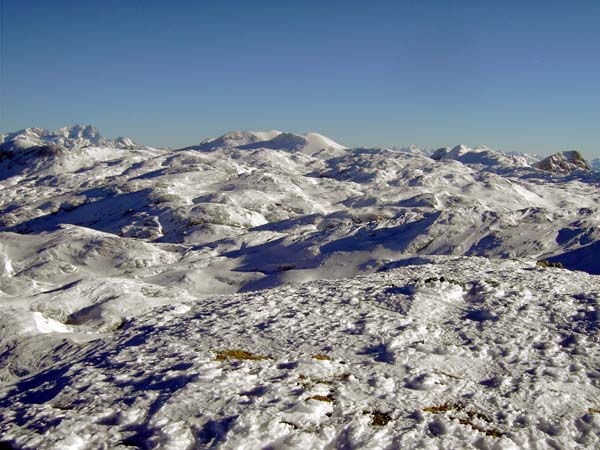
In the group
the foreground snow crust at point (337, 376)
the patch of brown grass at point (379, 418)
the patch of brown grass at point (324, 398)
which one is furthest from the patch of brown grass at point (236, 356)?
the patch of brown grass at point (379, 418)

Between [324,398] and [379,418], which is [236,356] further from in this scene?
[379,418]

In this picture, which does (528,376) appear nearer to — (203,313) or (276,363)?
(276,363)

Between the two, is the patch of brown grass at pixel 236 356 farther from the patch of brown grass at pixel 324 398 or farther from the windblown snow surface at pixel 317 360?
the patch of brown grass at pixel 324 398

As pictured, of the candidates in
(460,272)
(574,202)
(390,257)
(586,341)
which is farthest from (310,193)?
(586,341)

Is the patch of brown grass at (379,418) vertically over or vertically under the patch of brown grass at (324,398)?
under

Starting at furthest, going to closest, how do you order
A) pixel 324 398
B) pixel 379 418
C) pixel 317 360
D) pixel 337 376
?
pixel 317 360 < pixel 337 376 < pixel 324 398 < pixel 379 418

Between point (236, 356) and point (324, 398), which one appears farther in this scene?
point (236, 356)

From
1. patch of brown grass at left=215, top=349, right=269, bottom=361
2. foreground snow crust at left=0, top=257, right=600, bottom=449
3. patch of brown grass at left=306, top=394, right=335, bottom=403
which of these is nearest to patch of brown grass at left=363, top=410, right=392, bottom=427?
foreground snow crust at left=0, top=257, right=600, bottom=449

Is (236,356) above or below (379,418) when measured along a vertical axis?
above

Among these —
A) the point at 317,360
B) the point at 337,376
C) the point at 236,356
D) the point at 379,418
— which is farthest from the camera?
the point at 236,356

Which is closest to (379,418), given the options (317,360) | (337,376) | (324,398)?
(324,398)
